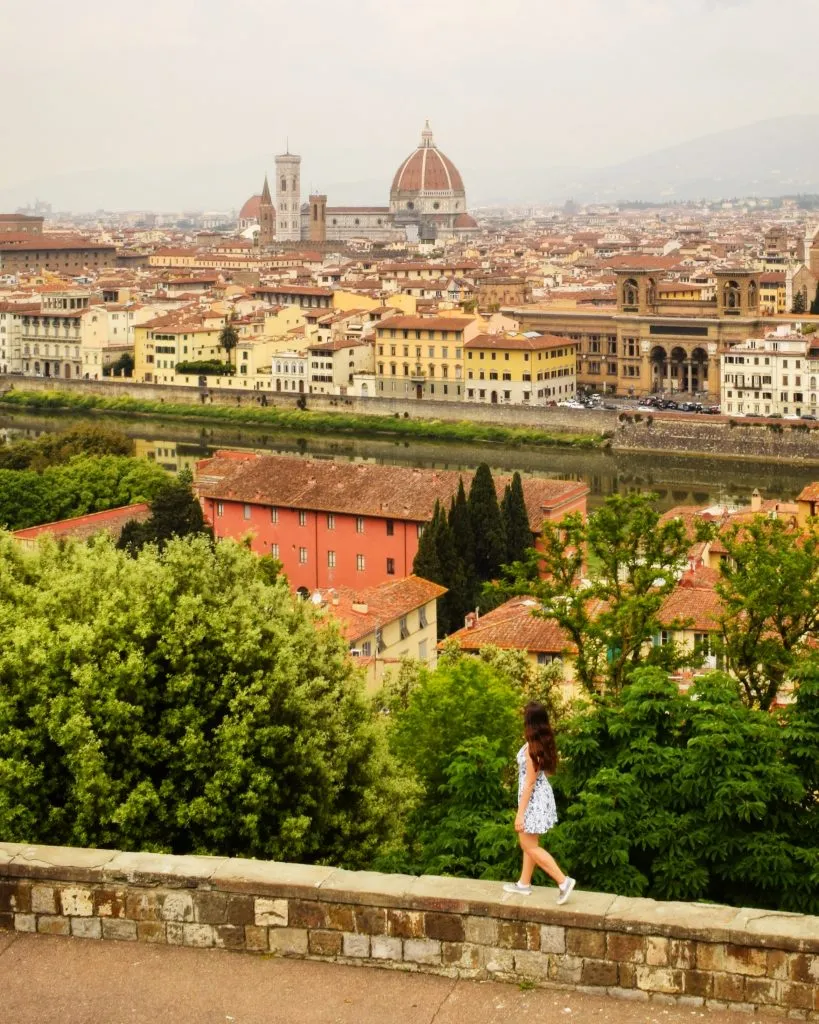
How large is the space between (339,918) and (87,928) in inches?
26.5

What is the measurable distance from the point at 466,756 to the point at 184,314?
46.9 m

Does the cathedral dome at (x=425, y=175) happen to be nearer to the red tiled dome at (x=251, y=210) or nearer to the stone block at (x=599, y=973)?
the red tiled dome at (x=251, y=210)

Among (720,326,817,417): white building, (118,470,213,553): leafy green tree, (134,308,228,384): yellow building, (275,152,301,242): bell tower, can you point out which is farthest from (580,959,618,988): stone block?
(275,152,301,242): bell tower

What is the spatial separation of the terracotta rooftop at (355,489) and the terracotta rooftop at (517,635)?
5.60m

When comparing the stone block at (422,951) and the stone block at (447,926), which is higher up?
the stone block at (447,926)

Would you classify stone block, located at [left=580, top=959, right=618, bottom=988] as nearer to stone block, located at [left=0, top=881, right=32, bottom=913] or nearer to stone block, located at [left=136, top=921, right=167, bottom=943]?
stone block, located at [left=136, top=921, right=167, bottom=943]

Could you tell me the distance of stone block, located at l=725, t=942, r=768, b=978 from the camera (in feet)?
13.0

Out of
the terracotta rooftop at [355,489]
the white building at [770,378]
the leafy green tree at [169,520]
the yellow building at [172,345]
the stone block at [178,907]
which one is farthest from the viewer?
the yellow building at [172,345]

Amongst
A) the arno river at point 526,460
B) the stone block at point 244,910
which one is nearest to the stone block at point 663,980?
the stone block at point 244,910

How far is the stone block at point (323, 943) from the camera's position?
4238 mm

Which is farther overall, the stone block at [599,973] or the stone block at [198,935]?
the stone block at [198,935]

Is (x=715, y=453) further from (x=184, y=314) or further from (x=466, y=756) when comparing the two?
(x=466, y=756)

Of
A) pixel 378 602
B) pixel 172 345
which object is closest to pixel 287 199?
pixel 172 345

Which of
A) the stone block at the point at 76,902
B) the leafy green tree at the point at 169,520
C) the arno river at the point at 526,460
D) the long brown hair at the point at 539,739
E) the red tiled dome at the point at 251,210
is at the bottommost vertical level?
the arno river at the point at 526,460
